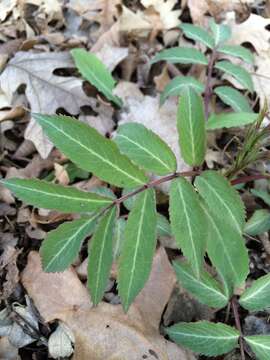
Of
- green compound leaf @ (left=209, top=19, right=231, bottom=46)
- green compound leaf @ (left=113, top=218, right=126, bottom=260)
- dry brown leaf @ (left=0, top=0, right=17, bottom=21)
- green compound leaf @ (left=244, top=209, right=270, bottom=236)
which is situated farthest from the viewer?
dry brown leaf @ (left=0, top=0, right=17, bottom=21)

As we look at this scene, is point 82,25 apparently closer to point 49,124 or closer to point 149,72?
point 149,72

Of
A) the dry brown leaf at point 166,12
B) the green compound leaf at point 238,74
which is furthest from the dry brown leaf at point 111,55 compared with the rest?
the green compound leaf at point 238,74

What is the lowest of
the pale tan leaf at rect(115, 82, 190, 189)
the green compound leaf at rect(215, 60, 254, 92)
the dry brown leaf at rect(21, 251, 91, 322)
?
the dry brown leaf at rect(21, 251, 91, 322)

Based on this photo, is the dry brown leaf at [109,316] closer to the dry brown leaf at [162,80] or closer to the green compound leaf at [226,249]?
the green compound leaf at [226,249]

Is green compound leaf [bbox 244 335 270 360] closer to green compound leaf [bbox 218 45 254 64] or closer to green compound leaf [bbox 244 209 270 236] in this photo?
green compound leaf [bbox 244 209 270 236]

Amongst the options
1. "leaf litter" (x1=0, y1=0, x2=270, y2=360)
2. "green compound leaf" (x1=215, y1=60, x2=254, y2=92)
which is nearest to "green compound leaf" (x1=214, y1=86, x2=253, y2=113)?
"green compound leaf" (x1=215, y1=60, x2=254, y2=92)

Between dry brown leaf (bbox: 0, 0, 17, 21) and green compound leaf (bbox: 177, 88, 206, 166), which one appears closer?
green compound leaf (bbox: 177, 88, 206, 166)

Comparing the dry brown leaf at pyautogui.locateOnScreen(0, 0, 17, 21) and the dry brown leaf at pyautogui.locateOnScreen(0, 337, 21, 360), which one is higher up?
the dry brown leaf at pyautogui.locateOnScreen(0, 0, 17, 21)
